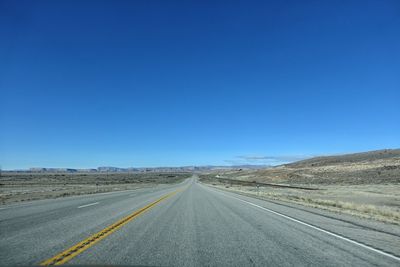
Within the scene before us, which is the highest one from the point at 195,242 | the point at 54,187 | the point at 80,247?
the point at 54,187

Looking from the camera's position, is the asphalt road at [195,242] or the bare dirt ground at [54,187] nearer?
the asphalt road at [195,242]

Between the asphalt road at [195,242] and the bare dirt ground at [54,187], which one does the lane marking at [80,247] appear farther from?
the bare dirt ground at [54,187]

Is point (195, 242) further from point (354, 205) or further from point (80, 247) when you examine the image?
point (354, 205)

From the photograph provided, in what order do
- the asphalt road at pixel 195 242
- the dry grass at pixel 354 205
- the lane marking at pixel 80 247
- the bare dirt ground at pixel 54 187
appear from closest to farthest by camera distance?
the lane marking at pixel 80 247, the asphalt road at pixel 195 242, the dry grass at pixel 354 205, the bare dirt ground at pixel 54 187

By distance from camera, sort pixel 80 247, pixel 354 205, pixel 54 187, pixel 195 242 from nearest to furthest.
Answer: pixel 80 247 → pixel 195 242 → pixel 354 205 → pixel 54 187

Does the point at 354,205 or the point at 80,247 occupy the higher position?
the point at 80,247

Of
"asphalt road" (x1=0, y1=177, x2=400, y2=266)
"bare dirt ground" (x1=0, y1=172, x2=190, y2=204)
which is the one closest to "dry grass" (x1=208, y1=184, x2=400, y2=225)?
"asphalt road" (x1=0, y1=177, x2=400, y2=266)

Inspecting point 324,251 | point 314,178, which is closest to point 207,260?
point 324,251

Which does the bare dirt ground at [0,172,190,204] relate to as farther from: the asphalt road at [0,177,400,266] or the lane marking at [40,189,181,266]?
the lane marking at [40,189,181,266]

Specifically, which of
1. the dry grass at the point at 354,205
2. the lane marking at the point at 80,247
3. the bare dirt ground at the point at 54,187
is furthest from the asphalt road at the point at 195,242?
the bare dirt ground at the point at 54,187

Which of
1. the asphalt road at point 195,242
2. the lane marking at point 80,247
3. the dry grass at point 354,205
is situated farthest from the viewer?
the dry grass at point 354,205

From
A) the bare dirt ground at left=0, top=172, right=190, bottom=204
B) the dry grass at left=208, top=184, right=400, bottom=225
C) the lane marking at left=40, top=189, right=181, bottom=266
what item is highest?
the bare dirt ground at left=0, top=172, right=190, bottom=204

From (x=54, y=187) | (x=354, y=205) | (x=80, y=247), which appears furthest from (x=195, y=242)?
(x=54, y=187)

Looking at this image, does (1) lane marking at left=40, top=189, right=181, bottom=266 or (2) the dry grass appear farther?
(2) the dry grass
